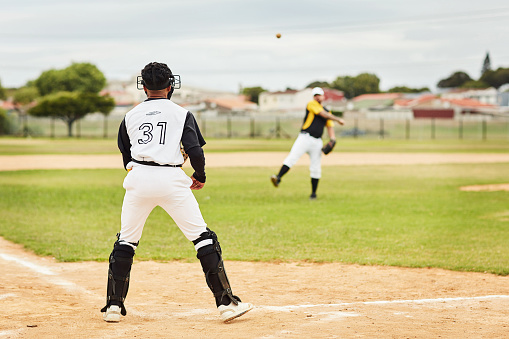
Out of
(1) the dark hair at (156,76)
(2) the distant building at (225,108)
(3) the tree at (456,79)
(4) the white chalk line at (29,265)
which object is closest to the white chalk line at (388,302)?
(1) the dark hair at (156,76)

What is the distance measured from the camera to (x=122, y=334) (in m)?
5.04

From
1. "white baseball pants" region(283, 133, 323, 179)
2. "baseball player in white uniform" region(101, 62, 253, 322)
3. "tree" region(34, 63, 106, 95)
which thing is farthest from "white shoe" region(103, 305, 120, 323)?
"tree" region(34, 63, 106, 95)

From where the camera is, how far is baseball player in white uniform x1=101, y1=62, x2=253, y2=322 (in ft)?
17.3

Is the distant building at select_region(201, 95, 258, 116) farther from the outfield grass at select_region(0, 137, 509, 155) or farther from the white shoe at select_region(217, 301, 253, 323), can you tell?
the white shoe at select_region(217, 301, 253, 323)

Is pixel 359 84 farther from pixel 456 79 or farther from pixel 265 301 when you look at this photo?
pixel 265 301

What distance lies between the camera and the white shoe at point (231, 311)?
17.6 ft

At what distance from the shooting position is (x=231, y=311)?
17.7ft

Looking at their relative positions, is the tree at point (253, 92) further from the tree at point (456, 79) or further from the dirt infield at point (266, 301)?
the dirt infield at point (266, 301)

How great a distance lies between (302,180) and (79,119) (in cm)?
5050

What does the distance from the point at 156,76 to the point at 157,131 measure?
48 cm

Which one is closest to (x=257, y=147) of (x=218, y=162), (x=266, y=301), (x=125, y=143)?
(x=218, y=162)

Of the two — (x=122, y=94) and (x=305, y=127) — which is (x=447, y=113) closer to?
(x=122, y=94)

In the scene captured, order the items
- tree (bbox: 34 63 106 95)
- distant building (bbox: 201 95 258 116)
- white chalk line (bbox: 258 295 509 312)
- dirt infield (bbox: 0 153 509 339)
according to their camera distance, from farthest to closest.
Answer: tree (bbox: 34 63 106 95) < distant building (bbox: 201 95 258 116) < white chalk line (bbox: 258 295 509 312) < dirt infield (bbox: 0 153 509 339)

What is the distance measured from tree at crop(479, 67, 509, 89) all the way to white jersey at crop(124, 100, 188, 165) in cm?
11671
